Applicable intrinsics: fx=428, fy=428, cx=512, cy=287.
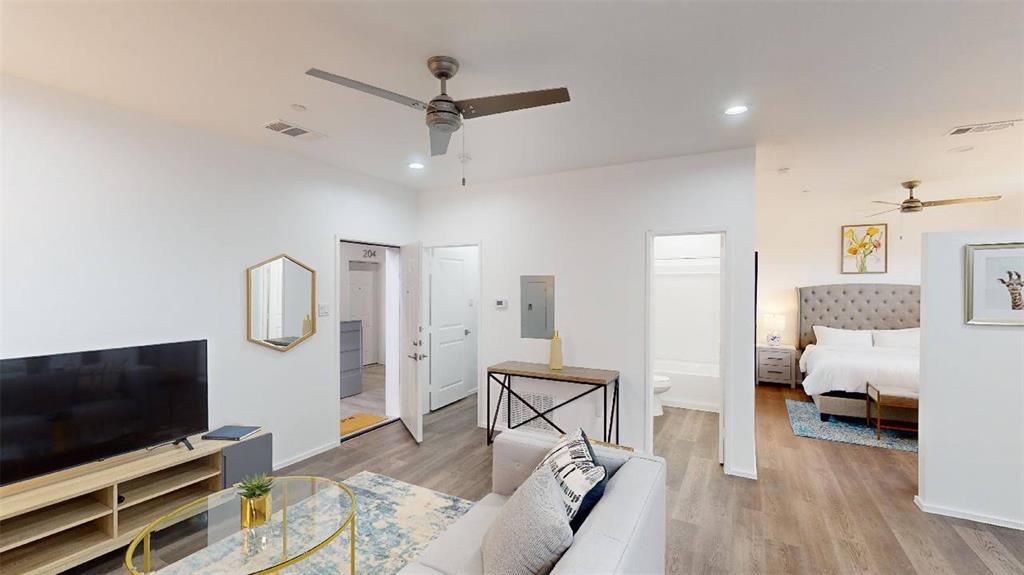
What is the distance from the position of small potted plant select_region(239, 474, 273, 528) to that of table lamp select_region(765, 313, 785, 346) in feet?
22.9

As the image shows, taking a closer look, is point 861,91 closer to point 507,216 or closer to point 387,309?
point 507,216

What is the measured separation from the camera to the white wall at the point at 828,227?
17.2 feet

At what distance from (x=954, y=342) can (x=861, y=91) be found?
6.14 feet

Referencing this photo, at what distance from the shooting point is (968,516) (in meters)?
2.86

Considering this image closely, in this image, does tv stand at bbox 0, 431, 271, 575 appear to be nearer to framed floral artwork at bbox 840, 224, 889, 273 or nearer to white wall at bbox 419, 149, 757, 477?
white wall at bbox 419, 149, 757, 477

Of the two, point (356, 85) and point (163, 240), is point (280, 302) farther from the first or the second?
point (356, 85)

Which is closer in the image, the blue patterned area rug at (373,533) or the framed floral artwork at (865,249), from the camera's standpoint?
the blue patterned area rug at (373,533)

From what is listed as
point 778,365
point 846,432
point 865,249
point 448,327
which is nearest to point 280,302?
point 448,327

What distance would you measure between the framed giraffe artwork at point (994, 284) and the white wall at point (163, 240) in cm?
489

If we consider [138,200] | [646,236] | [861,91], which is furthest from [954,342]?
[138,200]

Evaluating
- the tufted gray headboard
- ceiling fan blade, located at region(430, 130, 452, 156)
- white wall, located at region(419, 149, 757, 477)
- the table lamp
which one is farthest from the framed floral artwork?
ceiling fan blade, located at region(430, 130, 452, 156)

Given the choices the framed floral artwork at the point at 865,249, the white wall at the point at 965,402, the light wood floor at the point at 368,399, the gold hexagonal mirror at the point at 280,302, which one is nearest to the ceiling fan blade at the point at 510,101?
the gold hexagonal mirror at the point at 280,302

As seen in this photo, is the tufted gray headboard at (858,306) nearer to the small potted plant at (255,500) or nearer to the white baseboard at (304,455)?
the white baseboard at (304,455)

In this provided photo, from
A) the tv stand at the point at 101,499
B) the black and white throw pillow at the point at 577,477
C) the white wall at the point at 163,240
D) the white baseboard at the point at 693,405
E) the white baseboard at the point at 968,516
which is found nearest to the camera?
the black and white throw pillow at the point at 577,477
